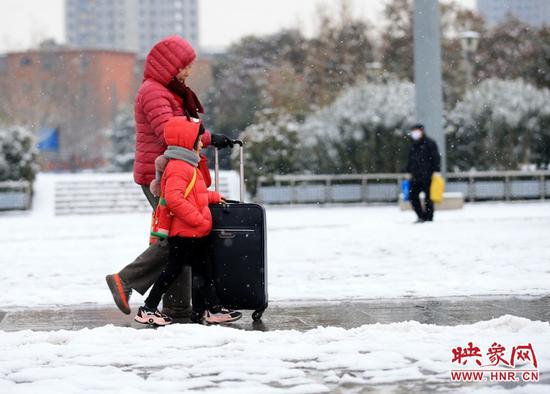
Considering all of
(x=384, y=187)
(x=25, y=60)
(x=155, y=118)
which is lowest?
(x=384, y=187)

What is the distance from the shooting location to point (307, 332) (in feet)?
23.1

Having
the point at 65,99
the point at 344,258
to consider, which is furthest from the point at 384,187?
the point at 65,99

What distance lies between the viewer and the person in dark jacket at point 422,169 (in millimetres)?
19391

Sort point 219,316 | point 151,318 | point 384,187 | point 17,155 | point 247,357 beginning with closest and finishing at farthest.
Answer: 1. point 247,357
2. point 151,318
3. point 219,316
4. point 384,187
5. point 17,155

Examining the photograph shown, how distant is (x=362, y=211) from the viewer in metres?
26.2

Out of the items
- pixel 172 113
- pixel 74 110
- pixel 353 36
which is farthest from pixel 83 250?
pixel 74 110

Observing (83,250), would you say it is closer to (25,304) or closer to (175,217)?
(25,304)

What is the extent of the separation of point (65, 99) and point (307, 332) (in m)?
77.2

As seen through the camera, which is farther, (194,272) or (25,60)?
(25,60)

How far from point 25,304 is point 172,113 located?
2.29 metres

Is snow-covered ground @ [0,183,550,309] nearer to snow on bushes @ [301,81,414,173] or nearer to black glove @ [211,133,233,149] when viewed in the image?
black glove @ [211,133,233,149]

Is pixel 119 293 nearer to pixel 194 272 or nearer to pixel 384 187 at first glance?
pixel 194 272

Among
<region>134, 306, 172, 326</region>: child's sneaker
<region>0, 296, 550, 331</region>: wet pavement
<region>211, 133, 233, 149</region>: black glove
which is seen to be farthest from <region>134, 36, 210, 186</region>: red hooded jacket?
<region>0, 296, 550, 331</region>: wet pavement

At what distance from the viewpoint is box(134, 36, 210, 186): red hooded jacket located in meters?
7.93
